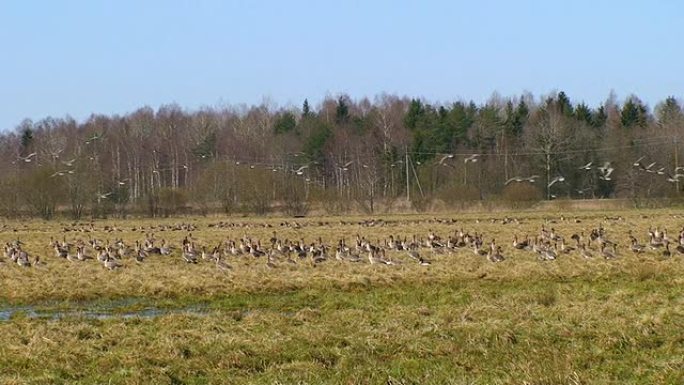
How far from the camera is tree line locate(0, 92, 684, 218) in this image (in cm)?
6638

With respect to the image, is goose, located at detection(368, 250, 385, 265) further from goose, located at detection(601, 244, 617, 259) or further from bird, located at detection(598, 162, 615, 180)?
bird, located at detection(598, 162, 615, 180)

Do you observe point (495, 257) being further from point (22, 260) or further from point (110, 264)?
point (22, 260)

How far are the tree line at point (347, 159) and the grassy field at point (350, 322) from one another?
1552 inches

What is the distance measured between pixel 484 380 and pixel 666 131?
270 ft

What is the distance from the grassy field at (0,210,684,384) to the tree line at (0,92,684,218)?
39412mm

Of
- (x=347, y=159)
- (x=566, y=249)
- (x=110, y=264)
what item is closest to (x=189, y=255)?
(x=110, y=264)

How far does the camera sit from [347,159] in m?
93.6

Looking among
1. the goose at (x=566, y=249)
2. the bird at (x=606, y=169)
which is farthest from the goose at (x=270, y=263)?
the bird at (x=606, y=169)

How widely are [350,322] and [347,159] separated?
79.8 metres

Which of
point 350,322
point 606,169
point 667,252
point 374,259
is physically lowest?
point 350,322

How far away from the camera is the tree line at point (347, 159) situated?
218ft

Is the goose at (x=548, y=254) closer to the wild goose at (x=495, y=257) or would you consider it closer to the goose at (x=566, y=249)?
→ the goose at (x=566, y=249)

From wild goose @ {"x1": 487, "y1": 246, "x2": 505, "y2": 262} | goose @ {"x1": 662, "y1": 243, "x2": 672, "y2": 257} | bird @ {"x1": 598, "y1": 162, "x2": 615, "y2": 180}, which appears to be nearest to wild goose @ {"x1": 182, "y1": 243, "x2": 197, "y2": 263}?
wild goose @ {"x1": 487, "y1": 246, "x2": 505, "y2": 262}

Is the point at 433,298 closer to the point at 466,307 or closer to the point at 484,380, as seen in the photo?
the point at 466,307
